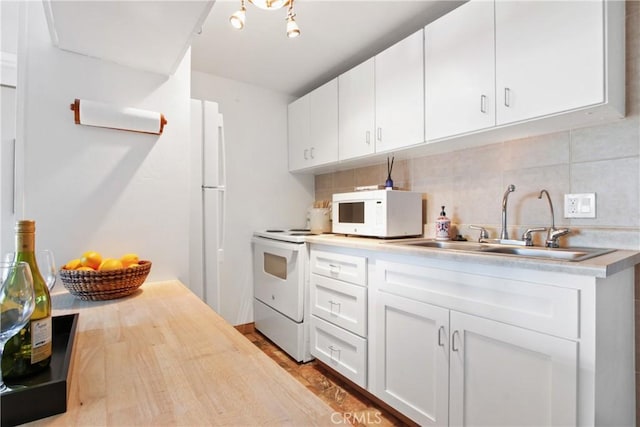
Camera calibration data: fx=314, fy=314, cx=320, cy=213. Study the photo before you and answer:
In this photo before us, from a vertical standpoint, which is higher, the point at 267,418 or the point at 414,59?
the point at 414,59

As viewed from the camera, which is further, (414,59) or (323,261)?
(323,261)

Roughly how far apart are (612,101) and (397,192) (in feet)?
3.60

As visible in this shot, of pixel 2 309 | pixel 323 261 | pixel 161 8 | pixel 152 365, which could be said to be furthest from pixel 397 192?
pixel 2 309

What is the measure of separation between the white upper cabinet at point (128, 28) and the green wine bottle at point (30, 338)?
0.78m

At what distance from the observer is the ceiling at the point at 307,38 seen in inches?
74.0

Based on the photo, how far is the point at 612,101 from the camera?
124cm

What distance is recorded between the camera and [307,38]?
2209 mm

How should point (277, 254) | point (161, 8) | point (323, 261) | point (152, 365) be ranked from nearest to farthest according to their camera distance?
point (152, 365)
point (161, 8)
point (323, 261)
point (277, 254)

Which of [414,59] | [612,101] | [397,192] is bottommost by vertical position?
[397,192]

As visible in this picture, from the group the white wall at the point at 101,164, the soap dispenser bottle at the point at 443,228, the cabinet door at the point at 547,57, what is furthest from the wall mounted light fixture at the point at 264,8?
the soap dispenser bottle at the point at 443,228

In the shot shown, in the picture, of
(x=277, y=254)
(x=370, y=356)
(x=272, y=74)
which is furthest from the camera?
(x=272, y=74)

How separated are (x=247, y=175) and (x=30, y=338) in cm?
251

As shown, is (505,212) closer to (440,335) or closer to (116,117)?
(440,335)

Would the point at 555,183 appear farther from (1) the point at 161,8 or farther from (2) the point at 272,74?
(2) the point at 272,74
